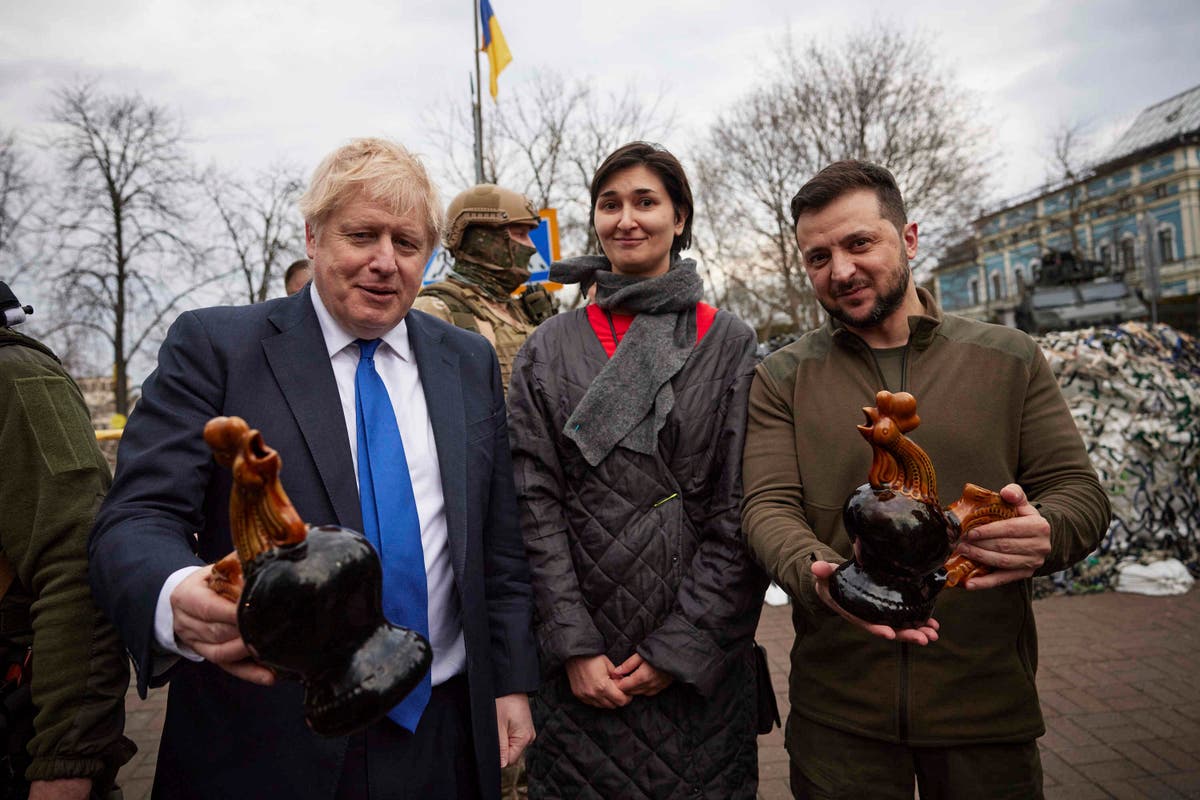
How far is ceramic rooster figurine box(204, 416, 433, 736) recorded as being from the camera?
1123 mm

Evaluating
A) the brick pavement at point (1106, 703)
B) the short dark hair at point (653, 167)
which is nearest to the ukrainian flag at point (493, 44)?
the brick pavement at point (1106, 703)

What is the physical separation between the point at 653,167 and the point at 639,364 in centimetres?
67

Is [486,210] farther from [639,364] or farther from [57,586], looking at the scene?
[57,586]

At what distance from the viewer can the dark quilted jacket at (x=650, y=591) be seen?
2.17 metres

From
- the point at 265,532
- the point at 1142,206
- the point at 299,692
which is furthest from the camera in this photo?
the point at 1142,206

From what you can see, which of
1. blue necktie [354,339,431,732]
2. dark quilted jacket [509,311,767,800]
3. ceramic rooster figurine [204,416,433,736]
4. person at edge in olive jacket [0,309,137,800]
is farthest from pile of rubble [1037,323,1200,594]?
person at edge in olive jacket [0,309,137,800]

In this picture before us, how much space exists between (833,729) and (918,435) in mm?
872

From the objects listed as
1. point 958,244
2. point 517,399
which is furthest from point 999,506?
point 958,244

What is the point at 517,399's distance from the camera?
7.88 ft

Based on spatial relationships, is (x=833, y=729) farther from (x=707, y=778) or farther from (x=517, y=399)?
(x=517, y=399)

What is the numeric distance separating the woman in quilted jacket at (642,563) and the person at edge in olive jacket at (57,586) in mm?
1063

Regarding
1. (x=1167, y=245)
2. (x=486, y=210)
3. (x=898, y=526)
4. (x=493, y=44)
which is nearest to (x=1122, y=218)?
(x=1167, y=245)

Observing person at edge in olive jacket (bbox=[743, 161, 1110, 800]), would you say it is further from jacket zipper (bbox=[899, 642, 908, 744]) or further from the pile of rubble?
the pile of rubble

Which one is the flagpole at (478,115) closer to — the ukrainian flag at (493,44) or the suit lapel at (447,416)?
the ukrainian flag at (493,44)
